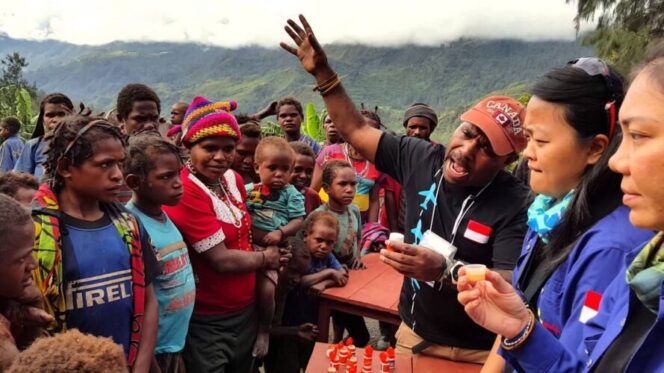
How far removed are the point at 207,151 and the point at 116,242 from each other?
860 millimetres

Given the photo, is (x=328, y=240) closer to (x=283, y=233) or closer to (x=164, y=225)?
(x=283, y=233)

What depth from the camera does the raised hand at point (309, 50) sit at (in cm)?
243

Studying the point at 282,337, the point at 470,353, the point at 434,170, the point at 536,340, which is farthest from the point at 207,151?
the point at 536,340

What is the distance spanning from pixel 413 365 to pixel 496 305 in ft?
3.60

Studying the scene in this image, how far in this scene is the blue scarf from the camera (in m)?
1.47

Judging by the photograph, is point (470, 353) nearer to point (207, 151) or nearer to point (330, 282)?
point (330, 282)

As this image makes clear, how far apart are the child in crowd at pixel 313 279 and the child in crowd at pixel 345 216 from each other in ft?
0.89

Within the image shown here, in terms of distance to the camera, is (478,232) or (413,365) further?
(413,365)

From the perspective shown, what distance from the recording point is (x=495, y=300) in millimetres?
1312

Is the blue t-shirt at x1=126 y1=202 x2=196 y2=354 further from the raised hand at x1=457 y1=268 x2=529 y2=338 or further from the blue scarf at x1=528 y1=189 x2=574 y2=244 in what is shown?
the blue scarf at x1=528 y1=189 x2=574 y2=244

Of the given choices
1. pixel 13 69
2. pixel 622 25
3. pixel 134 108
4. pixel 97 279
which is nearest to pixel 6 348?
pixel 97 279

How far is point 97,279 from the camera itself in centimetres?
188

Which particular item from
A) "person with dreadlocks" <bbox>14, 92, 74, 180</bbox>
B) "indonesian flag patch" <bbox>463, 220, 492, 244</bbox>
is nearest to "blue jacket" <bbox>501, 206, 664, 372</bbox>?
"indonesian flag patch" <bbox>463, 220, 492, 244</bbox>

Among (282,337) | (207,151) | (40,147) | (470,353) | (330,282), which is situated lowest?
(282,337)
